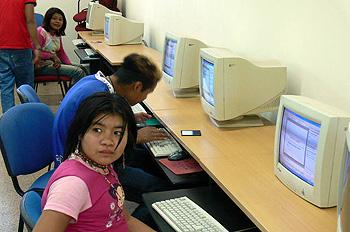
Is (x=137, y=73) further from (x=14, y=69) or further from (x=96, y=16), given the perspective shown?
(x=96, y=16)

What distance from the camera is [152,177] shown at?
7.68 feet

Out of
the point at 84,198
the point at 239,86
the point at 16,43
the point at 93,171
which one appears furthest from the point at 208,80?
the point at 16,43

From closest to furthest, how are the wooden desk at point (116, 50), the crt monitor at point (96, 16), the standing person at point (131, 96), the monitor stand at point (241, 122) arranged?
1. the standing person at point (131, 96)
2. the monitor stand at point (241, 122)
3. the wooden desk at point (116, 50)
4. the crt monitor at point (96, 16)

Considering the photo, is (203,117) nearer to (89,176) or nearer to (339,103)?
(339,103)

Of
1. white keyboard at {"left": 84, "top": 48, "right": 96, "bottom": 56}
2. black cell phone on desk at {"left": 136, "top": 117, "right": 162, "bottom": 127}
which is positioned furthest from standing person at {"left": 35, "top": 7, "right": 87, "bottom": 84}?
black cell phone on desk at {"left": 136, "top": 117, "right": 162, "bottom": 127}

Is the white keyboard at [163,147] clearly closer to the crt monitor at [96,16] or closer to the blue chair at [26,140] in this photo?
the blue chair at [26,140]

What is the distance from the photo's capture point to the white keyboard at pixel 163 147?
221 centimetres

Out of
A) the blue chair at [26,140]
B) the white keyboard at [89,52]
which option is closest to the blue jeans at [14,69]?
the white keyboard at [89,52]

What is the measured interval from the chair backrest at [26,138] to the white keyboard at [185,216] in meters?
0.72

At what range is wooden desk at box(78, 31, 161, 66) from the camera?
414 cm

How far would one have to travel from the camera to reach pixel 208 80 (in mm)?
2330

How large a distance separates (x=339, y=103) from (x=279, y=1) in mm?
700

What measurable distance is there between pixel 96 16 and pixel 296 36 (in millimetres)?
3694

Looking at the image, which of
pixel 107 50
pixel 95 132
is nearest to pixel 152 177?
pixel 95 132
